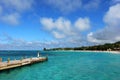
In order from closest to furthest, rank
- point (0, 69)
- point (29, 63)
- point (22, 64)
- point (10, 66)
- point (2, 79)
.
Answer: point (2, 79) → point (0, 69) → point (10, 66) → point (22, 64) → point (29, 63)

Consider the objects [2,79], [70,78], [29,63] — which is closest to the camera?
[2,79]

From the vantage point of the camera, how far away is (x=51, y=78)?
3044cm

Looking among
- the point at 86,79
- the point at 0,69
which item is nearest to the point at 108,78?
the point at 86,79

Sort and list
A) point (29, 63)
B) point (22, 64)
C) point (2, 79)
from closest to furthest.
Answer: point (2, 79) → point (22, 64) → point (29, 63)

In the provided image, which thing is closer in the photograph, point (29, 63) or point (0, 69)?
point (0, 69)

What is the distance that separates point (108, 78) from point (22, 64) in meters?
A: 22.5

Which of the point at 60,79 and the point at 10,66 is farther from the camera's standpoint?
the point at 10,66

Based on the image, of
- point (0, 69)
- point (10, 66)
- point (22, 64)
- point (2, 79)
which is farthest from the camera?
point (22, 64)

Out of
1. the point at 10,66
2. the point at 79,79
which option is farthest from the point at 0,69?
the point at 79,79

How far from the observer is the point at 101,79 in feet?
97.6

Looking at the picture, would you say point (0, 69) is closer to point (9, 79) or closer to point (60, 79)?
point (9, 79)

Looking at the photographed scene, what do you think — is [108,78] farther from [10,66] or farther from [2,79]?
[10,66]

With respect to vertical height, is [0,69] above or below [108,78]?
above

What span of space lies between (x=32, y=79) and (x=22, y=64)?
1792 cm
